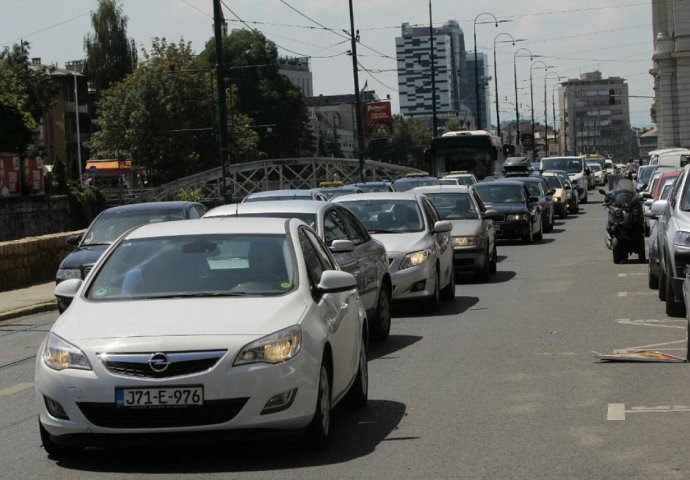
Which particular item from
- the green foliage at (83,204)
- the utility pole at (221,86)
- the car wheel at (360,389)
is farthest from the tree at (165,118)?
the car wheel at (360,389)

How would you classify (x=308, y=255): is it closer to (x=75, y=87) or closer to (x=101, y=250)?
(x=101, y=250)

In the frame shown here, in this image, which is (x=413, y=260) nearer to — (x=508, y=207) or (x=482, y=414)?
(x=482, y=414)

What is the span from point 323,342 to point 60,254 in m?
21.7

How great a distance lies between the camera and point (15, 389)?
1238 cm

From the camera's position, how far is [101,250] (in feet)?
64.6

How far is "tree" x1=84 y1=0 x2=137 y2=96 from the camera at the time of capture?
11581cm

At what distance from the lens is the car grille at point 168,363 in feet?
26.4

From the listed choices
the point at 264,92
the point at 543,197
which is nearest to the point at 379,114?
the point at 264,92

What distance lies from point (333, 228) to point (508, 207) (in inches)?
809

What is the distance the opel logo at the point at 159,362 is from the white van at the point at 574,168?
5772cm

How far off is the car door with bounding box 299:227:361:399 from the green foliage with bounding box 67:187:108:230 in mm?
68986

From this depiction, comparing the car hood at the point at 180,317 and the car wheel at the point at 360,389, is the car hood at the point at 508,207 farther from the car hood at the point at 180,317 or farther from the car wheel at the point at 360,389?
the car hood at the point at 180,317

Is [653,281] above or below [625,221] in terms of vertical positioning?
below

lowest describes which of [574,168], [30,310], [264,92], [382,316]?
[30,310]
